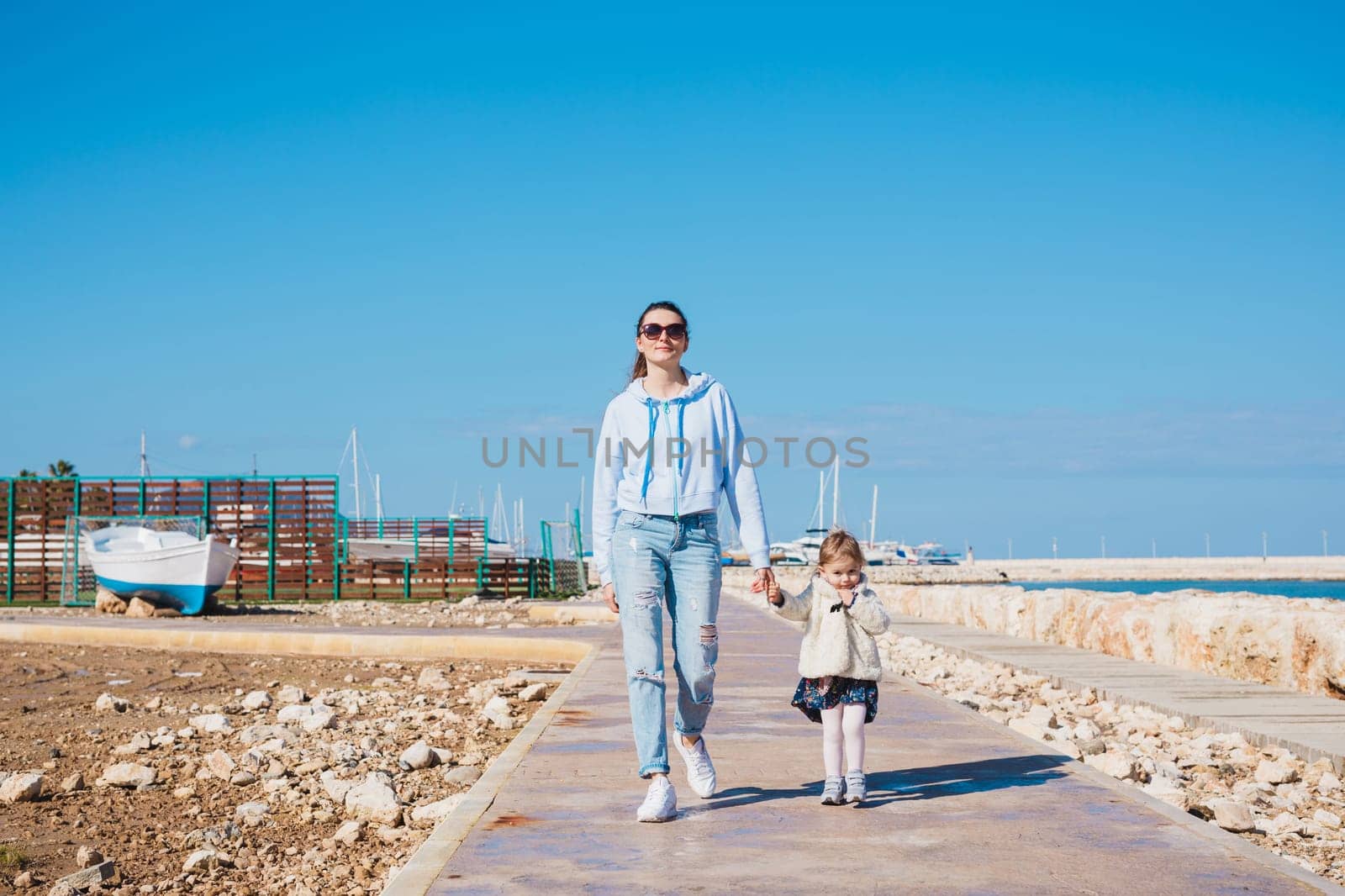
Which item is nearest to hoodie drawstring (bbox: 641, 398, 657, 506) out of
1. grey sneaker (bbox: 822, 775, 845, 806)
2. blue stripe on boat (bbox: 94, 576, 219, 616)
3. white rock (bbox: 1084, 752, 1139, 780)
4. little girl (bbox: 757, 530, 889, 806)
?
little girl (bbox: 757, 530, 889, 806)

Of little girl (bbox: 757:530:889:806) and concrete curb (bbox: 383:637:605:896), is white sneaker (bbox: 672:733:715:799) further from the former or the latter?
concrete curb (bbox: 383:637:605:896)

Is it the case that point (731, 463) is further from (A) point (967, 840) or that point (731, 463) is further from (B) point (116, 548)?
(B) point (116, 548)

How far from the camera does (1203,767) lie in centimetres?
731

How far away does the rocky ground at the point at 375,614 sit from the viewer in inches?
832

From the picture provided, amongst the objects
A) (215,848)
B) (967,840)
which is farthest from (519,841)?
(215,848)

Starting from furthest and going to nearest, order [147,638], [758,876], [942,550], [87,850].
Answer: [942,550], [147,638], [87,850], [758,876]

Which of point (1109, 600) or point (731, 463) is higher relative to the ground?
point (731, 463)

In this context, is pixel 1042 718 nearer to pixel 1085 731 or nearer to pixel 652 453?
pixel 1085 731

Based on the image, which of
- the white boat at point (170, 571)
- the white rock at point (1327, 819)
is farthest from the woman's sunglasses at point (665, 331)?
the white boat at point (170, 571)

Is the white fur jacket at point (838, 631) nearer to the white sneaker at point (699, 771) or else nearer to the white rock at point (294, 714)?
the white sneaker at point (699, 771)

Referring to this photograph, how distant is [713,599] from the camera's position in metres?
4.86

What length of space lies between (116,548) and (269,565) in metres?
6.54

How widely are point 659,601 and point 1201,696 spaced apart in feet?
20.3

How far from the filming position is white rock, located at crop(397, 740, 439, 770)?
24.9 ft
